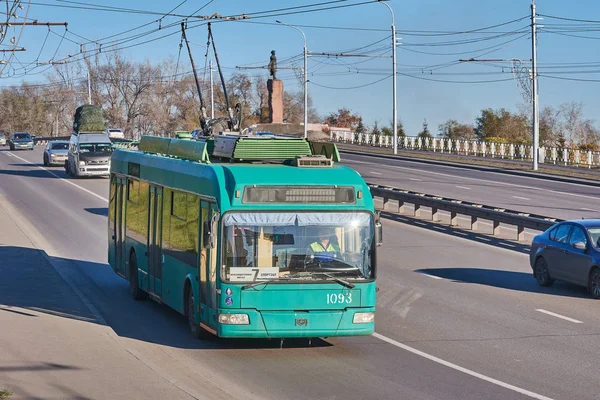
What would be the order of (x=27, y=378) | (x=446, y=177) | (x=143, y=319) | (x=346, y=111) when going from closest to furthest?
1. (x=27, y=378)
2. (x=143, y=319)
3. (x=446, y=177)
4. (x=346, y=111)

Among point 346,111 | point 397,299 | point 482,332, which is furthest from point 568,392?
point 346,111

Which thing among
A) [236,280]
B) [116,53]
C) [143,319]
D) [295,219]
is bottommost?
[143,319]

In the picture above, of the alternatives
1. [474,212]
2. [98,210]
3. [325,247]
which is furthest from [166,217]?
[98,210]

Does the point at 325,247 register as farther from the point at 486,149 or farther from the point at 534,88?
the point at 486,149

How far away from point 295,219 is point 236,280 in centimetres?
104

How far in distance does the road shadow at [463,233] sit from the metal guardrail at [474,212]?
395mm

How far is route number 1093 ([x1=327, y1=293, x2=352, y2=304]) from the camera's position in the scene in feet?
39.4

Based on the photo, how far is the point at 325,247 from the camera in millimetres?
12078

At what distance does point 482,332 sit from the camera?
1403 centimetres

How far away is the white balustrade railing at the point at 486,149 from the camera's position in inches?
2489

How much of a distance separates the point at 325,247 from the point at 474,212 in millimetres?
16009

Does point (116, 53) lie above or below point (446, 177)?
above

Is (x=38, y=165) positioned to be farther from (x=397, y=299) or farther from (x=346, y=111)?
(x=346, y=111)

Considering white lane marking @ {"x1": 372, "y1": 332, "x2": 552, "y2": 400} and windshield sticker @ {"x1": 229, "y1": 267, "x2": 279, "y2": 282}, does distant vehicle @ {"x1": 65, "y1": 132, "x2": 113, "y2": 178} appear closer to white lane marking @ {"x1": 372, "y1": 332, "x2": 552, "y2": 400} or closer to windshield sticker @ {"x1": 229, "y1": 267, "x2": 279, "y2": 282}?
white lane marking @ {"x1": 372, "y1": 332, "x2": 552, "y2": 400}
